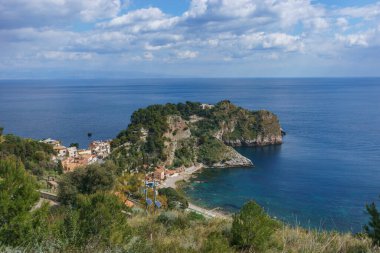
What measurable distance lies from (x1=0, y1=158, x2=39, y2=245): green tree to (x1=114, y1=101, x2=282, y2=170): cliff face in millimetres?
34083

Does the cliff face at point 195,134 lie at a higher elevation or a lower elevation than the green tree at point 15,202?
lower

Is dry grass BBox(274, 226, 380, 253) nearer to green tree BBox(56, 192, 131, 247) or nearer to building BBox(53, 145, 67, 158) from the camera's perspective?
green tree BBox(56, 192, 131, 247)

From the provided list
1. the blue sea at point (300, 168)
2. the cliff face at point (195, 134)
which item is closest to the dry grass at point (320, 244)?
the blue sea at point (300, 168)

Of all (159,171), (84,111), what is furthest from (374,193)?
(84,111)

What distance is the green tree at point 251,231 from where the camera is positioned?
5375mm

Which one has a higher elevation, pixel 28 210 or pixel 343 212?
pixel 28 210

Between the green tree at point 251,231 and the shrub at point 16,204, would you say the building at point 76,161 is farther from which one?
the green tree at point 251,231

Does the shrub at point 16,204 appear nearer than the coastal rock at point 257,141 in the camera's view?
Yes

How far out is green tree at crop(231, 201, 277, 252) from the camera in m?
5.38

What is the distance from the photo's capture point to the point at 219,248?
4.34 metres

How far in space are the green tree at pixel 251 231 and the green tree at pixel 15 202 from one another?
3.02m

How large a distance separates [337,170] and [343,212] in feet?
39.1

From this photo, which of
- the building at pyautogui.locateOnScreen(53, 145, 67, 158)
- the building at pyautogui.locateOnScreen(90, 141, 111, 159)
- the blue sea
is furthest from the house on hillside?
the building at pyautogui.locateOnScreen(53, 145, 67, 158)

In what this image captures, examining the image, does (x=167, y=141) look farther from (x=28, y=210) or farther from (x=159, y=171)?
(x=28, y=210)
